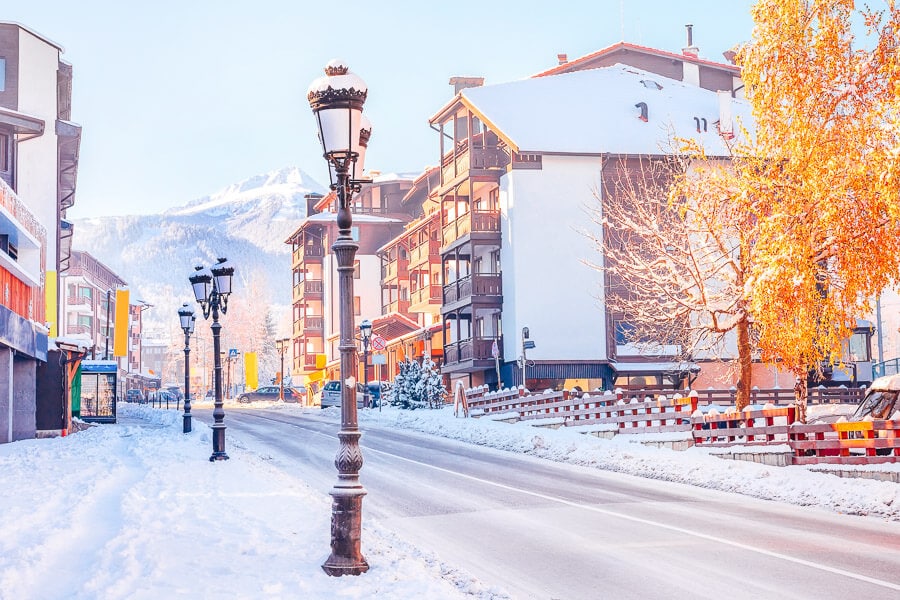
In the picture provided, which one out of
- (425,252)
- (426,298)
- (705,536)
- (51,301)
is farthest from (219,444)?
(425,252)

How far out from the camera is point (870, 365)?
160 ft

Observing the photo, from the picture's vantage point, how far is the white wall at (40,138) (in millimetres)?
55562

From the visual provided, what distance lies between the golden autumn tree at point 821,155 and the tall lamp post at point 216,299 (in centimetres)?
1133

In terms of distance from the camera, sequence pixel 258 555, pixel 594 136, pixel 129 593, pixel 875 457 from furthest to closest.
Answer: pixel 594 136 → pixel 875 457 → pixel 258 555 → pixel 129 593

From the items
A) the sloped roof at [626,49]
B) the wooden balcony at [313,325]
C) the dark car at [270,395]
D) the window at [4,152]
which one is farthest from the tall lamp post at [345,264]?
the wooden balcony at [313,325]

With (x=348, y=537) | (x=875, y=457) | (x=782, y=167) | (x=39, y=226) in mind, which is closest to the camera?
(x=348, y=537)

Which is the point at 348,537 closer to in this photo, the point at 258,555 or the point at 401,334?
the point at 258,555

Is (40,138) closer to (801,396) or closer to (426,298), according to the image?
(426,298)

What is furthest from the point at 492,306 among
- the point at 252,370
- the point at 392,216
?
the point at 252,370

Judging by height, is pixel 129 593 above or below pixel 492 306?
below

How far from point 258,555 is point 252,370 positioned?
88.1 metres

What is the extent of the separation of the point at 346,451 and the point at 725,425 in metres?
14.4

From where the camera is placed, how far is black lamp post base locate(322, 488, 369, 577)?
349 inches

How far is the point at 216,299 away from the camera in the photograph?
2372cm
